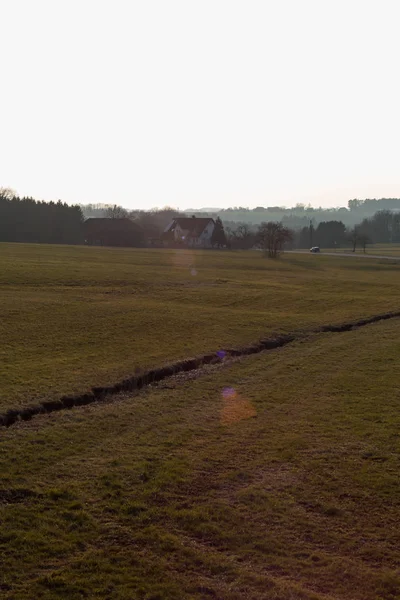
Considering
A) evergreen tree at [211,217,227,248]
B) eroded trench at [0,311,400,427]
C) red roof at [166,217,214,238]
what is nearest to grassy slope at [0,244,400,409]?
eroded trench at [0,311,400,427]

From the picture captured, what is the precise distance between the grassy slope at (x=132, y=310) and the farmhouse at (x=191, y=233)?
5957 cm

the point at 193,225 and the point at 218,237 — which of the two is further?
the point at 193,225

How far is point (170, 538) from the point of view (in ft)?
42.5

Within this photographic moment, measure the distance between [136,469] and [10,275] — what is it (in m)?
42.2

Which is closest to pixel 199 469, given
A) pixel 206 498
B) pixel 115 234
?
pixel 206 498

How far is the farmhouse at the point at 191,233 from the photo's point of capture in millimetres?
140625

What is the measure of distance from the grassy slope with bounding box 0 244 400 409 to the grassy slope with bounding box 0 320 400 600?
473 cm

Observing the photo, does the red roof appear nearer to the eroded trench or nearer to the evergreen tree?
the evergreen tree

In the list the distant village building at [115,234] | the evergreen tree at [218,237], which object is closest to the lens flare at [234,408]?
the distant village building at [115,234]

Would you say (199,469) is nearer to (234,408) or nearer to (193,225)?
(234,408)

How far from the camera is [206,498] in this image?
590 inches

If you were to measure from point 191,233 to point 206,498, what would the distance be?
12867cm

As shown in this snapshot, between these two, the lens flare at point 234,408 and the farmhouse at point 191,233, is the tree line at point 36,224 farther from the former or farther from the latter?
the lens flare at point 234,408

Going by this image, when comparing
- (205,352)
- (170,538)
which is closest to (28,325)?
(205,352)
